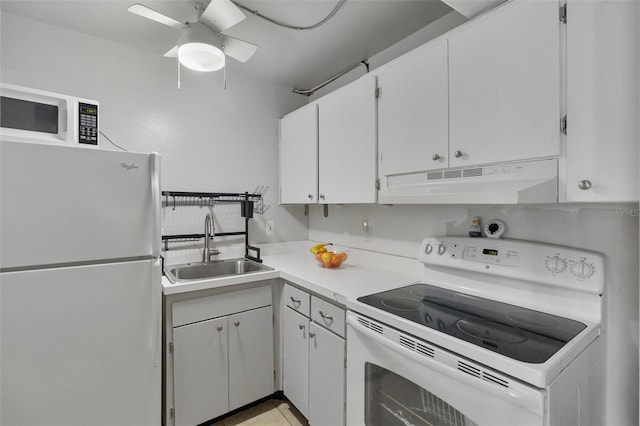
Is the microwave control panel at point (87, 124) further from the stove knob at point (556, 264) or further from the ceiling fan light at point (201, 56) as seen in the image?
the stove knob at point (556, 264)

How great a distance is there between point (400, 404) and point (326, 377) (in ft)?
1.56

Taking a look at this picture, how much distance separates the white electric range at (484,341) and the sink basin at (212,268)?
38.9 inches

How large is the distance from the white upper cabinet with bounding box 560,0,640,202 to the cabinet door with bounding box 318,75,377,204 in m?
0.89

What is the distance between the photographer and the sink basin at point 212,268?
6.82ft

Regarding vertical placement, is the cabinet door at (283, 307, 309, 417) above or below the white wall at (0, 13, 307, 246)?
below

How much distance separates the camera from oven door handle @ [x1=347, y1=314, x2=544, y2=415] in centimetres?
77

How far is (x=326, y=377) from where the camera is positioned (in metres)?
1.57

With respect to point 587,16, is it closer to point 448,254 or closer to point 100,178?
point 448,254

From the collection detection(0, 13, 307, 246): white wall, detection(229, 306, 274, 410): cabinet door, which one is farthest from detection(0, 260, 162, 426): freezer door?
detection(0, 13, 307, 246): white wall

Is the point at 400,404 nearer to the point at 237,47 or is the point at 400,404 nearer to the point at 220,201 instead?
the point at 220,201

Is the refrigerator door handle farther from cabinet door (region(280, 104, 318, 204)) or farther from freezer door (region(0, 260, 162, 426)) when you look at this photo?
cabinet door (region(280, 104, 318, 204))

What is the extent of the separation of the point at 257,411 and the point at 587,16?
2542 mm

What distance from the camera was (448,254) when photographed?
5.04ft

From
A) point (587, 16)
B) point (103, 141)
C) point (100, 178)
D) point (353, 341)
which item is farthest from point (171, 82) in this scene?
point (587, 16)
